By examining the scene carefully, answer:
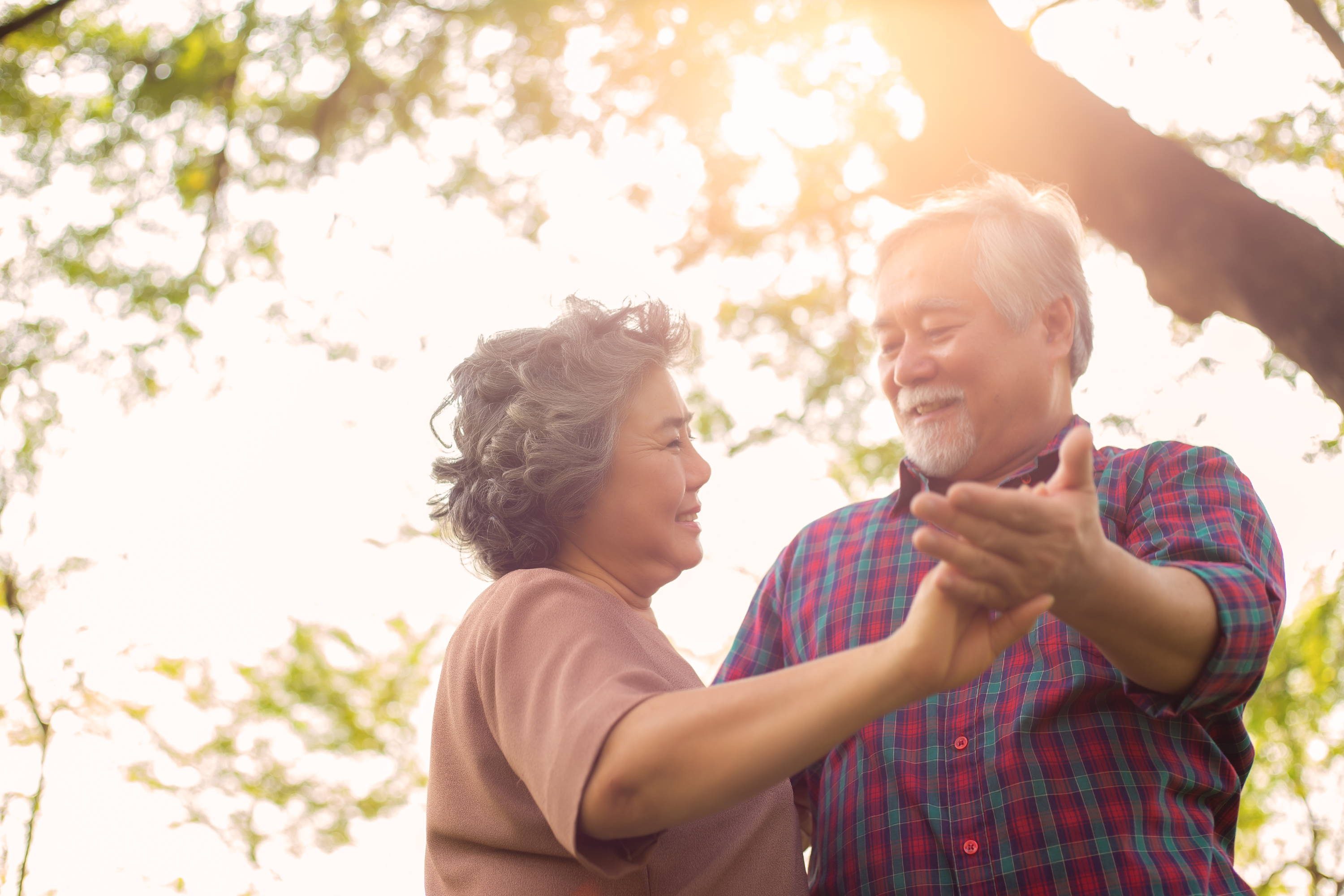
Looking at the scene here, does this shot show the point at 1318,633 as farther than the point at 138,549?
No

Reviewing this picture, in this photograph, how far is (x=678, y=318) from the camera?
200cm

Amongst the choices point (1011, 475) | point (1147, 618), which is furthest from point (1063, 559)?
point (1011, 475)

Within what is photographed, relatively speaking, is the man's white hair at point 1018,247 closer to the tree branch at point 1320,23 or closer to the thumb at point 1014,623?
the thumb at point 1014,623

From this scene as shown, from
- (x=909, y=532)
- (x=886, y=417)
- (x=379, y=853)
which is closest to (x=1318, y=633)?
(x=886, y=417)

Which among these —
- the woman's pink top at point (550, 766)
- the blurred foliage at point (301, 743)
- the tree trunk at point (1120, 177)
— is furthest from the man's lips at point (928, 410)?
the blurred foliage at point (301, 743)

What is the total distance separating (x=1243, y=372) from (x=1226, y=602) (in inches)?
135

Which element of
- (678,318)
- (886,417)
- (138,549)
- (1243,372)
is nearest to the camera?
(678,318)

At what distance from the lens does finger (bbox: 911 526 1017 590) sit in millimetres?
1000

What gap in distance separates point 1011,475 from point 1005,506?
113cm

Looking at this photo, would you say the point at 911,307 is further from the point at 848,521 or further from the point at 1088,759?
the point at 1088,759

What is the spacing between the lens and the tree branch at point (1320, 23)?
309cm

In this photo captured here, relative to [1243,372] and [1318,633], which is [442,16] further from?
[1318,633]

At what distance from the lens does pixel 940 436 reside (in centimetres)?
212

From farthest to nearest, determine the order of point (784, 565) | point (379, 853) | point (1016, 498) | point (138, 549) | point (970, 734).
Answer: point (379, 853) → point (138, 549) → point (784, 565) → point (970, 734) → point (1016, 498)
